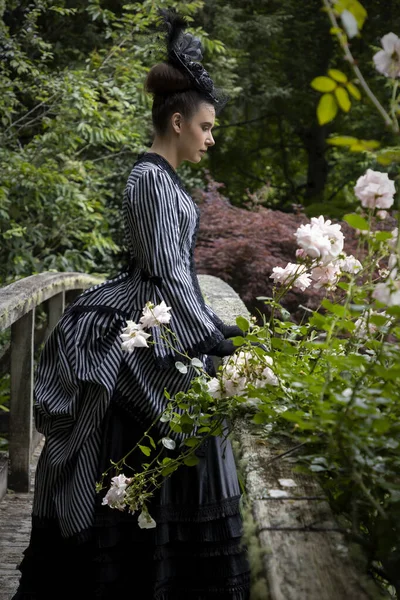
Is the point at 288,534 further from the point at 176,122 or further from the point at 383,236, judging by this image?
the point at 176,122

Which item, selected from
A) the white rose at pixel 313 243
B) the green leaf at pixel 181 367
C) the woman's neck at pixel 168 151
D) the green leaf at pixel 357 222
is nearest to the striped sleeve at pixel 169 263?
the woman's neck at pixel 168 151

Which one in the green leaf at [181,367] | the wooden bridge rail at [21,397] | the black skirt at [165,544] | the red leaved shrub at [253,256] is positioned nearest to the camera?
the green leaf at [181,367]

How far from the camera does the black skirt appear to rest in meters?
2.44

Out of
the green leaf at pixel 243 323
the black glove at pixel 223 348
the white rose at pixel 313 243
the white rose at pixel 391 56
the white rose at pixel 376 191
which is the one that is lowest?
the green leaf at pixel 243 323

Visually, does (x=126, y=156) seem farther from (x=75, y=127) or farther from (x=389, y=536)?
(x=389, y=536)

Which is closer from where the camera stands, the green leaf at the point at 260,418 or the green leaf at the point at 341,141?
the green leaf at the point at 341,141

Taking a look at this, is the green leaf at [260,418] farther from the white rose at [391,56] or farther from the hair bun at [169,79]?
the hair bun at [169,79]

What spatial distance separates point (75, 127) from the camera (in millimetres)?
7109

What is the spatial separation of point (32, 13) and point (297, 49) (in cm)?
834

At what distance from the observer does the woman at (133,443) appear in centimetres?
246

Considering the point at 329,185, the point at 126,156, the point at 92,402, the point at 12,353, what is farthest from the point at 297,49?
the point at 92,402

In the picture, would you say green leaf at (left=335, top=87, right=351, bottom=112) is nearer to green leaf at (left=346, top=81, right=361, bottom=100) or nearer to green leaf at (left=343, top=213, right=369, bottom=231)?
green leaf at (left=346, top=81, right=361, bottom=100)

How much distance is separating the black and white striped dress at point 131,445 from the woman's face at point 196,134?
0.56 ft

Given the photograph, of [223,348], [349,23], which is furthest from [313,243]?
[223,348]
